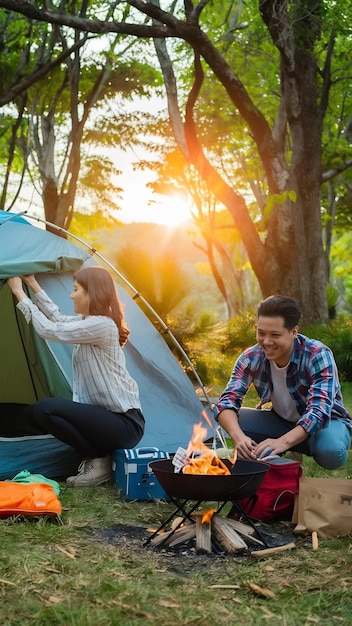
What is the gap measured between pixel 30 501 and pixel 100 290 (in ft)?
4.14

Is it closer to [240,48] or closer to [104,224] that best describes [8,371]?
[240,48]

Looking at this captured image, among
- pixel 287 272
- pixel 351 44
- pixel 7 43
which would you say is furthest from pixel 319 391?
pixel 7 43

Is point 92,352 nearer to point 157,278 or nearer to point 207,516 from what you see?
point 207,516

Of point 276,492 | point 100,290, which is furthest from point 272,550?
point 100,290

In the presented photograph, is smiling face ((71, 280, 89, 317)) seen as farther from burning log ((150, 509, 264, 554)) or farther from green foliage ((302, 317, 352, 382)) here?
green foliage ((302, 317, 352, 382))

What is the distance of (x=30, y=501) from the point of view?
12.4 ft

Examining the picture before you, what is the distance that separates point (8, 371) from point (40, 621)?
3.62 meters

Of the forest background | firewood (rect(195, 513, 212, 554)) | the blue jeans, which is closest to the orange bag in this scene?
firewood (rect(195, 513, 212, 554))

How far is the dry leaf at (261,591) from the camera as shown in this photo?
2.74 meters

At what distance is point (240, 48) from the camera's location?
12.0 m

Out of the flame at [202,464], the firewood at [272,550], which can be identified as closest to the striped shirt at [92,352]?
the flame at [202,464]

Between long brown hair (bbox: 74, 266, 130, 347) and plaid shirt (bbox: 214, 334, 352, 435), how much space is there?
0.87 metres

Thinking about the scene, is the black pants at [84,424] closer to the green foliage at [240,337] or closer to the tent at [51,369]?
the tent at [51,369]

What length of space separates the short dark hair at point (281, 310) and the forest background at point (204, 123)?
2.95 m
